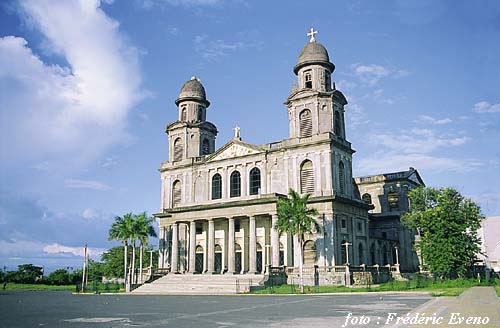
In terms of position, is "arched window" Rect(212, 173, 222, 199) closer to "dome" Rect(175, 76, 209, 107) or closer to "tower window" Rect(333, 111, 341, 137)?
"dome" Rect(175, 76, 209, 107)

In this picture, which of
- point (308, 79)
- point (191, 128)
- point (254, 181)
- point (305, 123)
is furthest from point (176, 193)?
point (308, 79)

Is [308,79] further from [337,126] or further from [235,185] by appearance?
[235,185]

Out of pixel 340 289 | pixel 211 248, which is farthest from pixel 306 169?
pixel 340 289

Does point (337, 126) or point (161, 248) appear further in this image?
point (161, 248)

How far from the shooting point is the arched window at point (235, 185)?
57188mm

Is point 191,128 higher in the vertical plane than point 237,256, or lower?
higher

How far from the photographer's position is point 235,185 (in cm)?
5759

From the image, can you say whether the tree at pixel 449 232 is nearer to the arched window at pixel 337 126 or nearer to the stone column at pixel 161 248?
the arched window at pixel 337 126

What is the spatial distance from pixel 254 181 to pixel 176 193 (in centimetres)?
1260

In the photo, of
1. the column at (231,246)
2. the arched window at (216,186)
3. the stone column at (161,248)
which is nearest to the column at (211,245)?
the column at (231,246)

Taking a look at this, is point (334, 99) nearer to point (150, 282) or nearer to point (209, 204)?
point (209, 204)

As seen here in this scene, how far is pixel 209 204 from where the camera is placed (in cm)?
5291

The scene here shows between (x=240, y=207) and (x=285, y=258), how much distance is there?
22.7 feet

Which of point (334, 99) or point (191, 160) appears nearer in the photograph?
point (334, 99)
